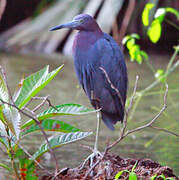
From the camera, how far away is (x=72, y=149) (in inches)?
153

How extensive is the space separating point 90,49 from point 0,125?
993 millimetres

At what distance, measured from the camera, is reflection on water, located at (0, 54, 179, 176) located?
368 centimetres

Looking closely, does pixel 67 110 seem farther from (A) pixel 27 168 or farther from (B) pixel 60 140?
(A) pixel 27 168

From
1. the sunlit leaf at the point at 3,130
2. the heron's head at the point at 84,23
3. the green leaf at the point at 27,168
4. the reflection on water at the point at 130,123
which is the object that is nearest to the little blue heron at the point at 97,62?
the heron's head at the point at 84,23

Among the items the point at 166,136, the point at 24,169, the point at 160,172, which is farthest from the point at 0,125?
the point at 166,136

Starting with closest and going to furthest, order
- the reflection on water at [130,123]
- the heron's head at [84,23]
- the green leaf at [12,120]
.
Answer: the green leaf at [12,120]
the heron's head at [84,23]
the reflection on water at [130,123]

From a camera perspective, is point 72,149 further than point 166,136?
No

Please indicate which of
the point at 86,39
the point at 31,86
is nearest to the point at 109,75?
the point at 86,39

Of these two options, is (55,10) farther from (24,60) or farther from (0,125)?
(0,125)

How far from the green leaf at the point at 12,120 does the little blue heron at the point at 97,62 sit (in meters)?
0.89

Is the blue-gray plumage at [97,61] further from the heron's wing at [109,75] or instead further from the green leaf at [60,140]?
the green leaf at [60,140]

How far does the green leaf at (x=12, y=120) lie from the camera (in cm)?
230

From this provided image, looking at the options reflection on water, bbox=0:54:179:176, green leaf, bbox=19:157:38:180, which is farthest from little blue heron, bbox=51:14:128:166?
green leaf, bbox=19:157:38:180

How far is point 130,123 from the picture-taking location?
4637 mm
